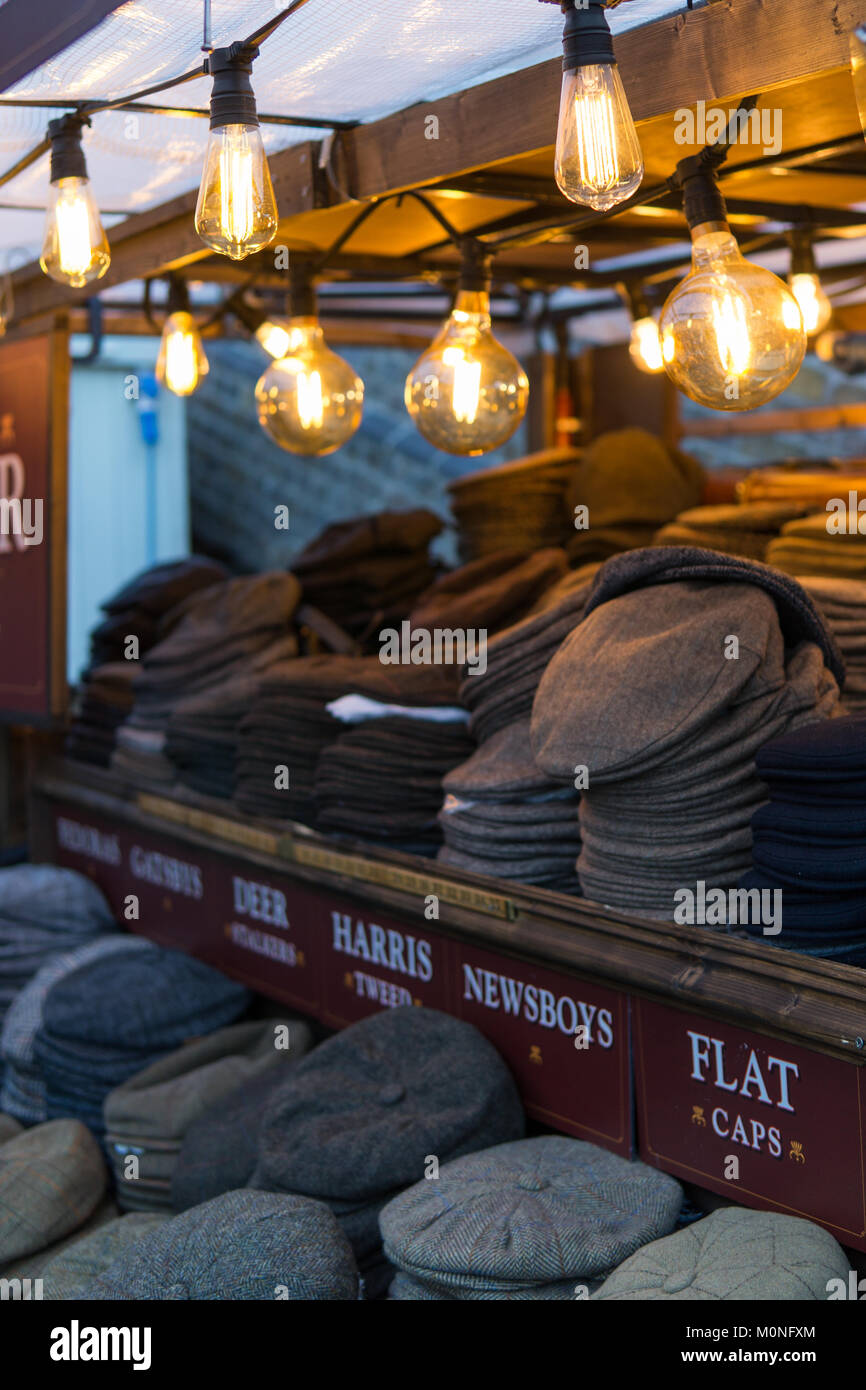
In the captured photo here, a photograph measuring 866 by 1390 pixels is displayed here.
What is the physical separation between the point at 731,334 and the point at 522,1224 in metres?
1.34

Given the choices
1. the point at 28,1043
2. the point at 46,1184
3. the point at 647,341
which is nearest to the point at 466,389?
the point at 647,341

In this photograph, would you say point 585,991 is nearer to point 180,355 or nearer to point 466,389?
point 466,389

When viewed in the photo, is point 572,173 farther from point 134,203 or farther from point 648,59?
point 134,203

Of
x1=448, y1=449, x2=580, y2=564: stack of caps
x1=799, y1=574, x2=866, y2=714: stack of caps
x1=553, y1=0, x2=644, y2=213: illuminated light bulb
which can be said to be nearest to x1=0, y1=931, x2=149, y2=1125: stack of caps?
x1=448, y1=449, x2=580, y2=564: stack of caps

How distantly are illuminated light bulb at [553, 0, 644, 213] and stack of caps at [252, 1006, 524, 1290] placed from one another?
1.59 metres

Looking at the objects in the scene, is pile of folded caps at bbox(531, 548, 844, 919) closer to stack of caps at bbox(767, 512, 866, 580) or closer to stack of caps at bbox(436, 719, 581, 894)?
stack of caps at bbox(436, 719, 581, 894)

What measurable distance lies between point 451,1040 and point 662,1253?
28.7 inches

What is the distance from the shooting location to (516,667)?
2.99 metres

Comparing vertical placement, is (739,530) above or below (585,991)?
above

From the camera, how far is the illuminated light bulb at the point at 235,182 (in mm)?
1883

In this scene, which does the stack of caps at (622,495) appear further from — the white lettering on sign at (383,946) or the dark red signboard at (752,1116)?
the dark red signboard at (752,1116)

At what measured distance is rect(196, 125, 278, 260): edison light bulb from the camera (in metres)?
1.88

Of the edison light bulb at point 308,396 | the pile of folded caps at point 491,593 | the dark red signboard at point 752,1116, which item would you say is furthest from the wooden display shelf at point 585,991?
the edison light bulb at point 308,396
